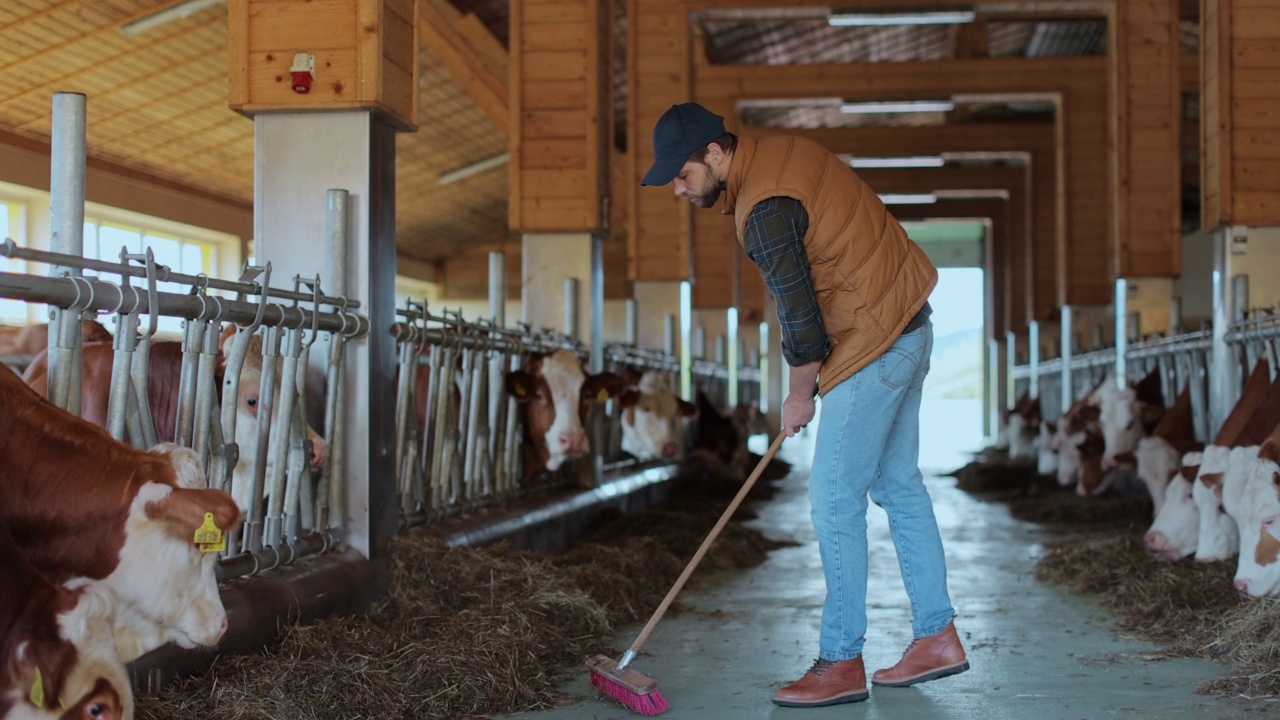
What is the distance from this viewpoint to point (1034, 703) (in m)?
3.66

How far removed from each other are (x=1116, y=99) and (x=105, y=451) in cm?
1104

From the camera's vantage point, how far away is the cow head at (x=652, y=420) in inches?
405

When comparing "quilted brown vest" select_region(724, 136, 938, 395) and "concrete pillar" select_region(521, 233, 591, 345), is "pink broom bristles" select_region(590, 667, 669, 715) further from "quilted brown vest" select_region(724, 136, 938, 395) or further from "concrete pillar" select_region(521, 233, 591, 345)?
"concrete pillar" select_region(521, 233, 591, 345)

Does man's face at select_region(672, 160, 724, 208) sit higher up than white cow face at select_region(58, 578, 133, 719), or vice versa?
man's face at select_region(672, 160, 724, 208)

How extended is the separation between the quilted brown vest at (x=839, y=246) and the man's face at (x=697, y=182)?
47 millimetres

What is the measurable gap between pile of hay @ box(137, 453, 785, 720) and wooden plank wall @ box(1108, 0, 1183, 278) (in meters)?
7.68

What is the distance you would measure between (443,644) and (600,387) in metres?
3.60

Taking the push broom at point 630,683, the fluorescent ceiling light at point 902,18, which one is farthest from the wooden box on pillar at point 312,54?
the fluorescent ceiling light at point 902,18

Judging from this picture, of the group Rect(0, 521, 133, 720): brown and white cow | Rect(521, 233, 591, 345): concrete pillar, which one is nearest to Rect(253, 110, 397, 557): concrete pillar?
Rect(0, 521, 133, 720): brown and white cow

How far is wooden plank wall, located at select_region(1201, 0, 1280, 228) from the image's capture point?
7672 millimetres

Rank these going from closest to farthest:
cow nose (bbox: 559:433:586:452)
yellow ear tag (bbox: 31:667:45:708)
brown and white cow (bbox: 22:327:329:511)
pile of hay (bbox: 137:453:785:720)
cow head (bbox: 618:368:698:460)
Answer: yellow ear tag (bbox: 31:667:45:708), pile of hay (bbox: 137:453:785:720), brown and white cow (bbox: 22:327:329:511), cow nose (bbox: 559:433:586:452), cow head (bbox: 618:368:698:460)

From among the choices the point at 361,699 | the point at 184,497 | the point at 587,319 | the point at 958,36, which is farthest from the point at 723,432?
the point at 184,497

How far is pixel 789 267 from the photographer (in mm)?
3619

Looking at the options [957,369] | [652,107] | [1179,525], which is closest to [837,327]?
[1179,525]
